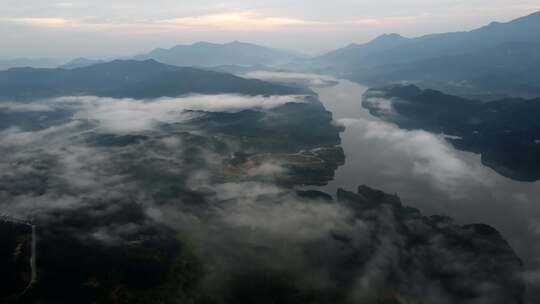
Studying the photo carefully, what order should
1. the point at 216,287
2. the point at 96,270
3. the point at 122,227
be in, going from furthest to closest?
the point at 122,227 < the point at 96,270 < the point at 216,287

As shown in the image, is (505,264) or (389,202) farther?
(389,202)

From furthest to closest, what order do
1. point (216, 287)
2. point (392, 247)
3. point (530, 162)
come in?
point (530, 162)
point (392, 247)
point (216, 287)

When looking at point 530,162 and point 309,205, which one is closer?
point 309,205

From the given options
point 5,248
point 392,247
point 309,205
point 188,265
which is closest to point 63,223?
point 5,248

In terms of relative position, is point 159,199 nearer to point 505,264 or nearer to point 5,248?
point 5,248

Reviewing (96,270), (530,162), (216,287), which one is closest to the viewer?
(216,287)

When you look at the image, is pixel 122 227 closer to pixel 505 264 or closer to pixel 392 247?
pixel 392 247

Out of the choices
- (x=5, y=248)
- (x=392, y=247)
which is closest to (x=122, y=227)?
(x=5, y=248)

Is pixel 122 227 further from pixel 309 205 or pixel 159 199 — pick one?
pixel 309 205

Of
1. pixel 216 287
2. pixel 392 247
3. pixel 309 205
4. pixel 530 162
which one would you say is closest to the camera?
pixel 216 287
